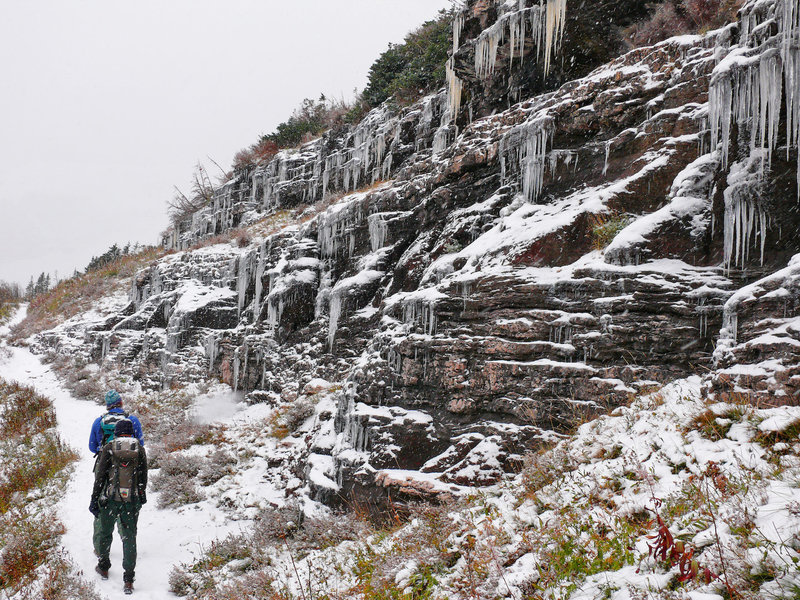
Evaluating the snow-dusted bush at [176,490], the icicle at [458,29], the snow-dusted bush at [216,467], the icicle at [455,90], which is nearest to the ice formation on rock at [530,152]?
the icicle at [455,90]

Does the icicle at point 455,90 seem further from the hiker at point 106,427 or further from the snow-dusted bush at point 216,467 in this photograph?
the hiker at point 106,427

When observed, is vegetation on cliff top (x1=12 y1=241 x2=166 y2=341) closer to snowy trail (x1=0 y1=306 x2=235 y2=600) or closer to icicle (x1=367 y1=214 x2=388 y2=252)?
snowy trail (x1=0 y1=306 x2=235 y2=600)

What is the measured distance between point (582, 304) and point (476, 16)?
1124 centimetres

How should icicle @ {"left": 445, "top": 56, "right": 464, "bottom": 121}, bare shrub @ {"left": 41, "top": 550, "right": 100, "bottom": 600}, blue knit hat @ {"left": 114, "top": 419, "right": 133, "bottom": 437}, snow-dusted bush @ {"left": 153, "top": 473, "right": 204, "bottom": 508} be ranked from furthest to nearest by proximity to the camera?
icicle @ {"left": 445, "top": 56, "right": 464, "bottom": 121}, snow-dusted bush @ {"left": 153, "top": 473, "right": 204, "bottom": 508}, blue knit hat @ {"left": 114, "top": 419, "right": 133, "bottom": 437}, bare shrub @ {"left": 41, "top": 550, "right": 100, "bottom": 600}

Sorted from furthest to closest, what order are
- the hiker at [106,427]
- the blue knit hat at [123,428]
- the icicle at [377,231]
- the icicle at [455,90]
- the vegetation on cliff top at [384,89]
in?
the vegetation on cliff top at [384,89] < the icicle at [455,90] < the icicle at [377,231] < the hiker at [106,427] < the blue knit hat at [123,428]

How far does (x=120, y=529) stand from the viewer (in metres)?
5.50

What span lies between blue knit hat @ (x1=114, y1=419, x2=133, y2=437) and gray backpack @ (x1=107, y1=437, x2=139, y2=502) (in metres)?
0.18

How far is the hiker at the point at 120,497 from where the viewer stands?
5.32 meters

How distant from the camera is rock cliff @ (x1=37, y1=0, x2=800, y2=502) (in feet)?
18.0

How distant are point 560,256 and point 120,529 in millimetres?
7364

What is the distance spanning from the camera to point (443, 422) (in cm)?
698

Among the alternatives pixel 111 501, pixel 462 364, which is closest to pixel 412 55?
pixel 462 364

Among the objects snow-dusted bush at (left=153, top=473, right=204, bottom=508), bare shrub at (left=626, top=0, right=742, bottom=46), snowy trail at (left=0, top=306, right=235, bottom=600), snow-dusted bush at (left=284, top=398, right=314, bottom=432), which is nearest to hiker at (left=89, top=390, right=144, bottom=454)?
snowy trail at (left=0, top=306, right=235, bottom=600)

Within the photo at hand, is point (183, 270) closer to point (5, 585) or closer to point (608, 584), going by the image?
point (5, 585)
